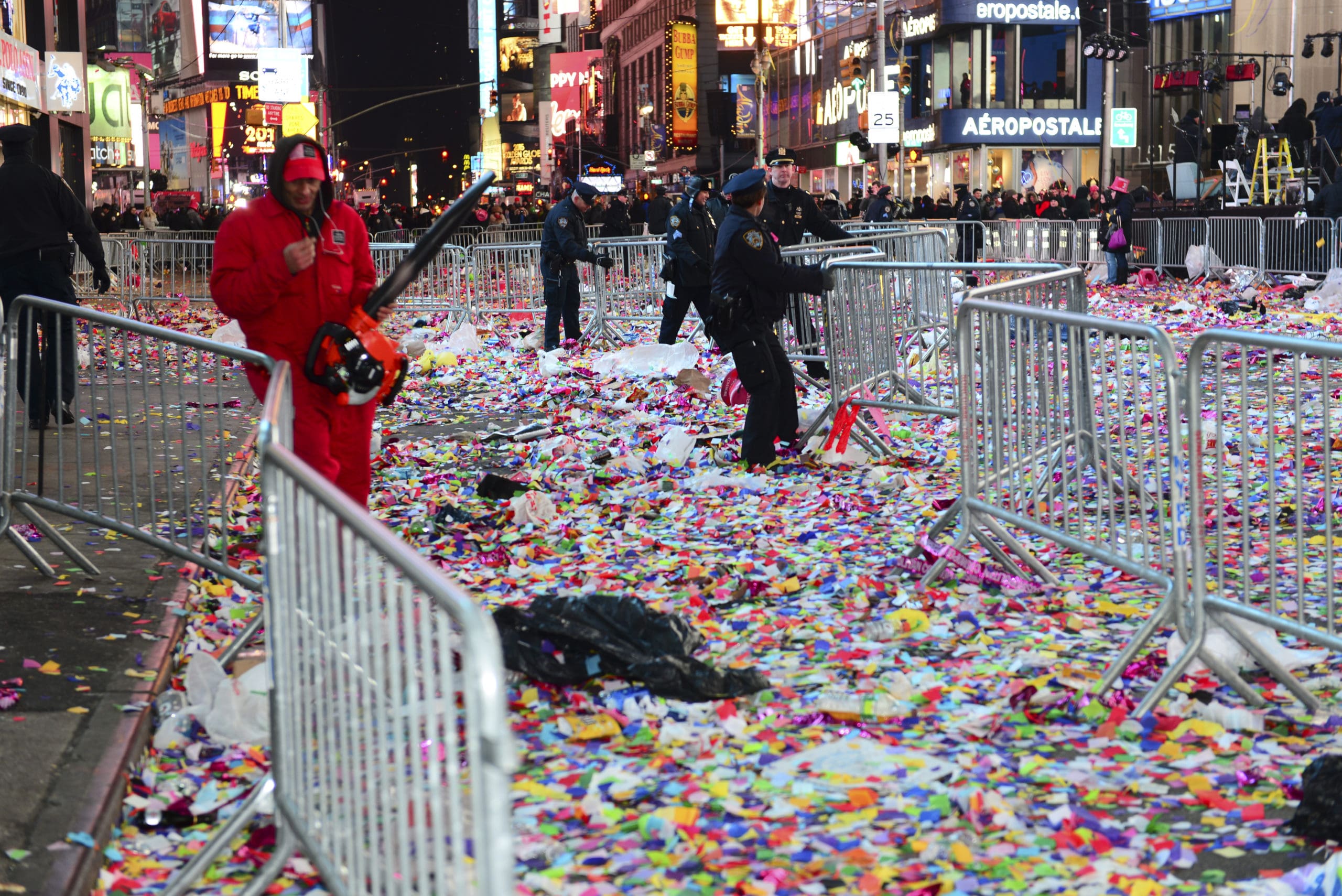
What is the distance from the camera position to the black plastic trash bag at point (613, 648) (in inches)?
201

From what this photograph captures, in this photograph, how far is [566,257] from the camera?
53.8ft

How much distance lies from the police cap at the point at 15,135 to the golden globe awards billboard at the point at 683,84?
77.3 metres

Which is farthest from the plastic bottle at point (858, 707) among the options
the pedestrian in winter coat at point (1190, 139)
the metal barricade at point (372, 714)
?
the pedestrian in winter coat at point (1190, 139)

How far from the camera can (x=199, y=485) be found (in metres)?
6.41

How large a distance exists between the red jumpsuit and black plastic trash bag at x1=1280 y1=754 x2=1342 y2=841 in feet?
11.2

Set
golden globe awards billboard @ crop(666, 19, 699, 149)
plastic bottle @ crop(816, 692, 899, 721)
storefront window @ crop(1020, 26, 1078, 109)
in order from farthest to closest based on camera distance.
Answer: golden globe awards billboard @ crop(666, 19, 699, 149)
storefront window @ crop(1020, 26, 1078, 109)
plastic bottle @ crop(816, 692, 899, 721)

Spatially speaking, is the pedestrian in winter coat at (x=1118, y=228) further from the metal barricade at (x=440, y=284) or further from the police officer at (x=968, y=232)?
the metal barricade at (x=440, y=284)

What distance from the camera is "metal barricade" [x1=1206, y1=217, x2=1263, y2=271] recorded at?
2497 centimetres

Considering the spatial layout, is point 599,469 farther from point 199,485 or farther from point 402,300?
point 402,300

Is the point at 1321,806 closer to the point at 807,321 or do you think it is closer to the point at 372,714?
the point at 372,714

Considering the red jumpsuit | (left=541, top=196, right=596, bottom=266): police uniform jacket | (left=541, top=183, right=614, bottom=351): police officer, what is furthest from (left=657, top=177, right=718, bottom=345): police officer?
the red jumpsuit

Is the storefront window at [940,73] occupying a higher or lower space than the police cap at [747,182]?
higher

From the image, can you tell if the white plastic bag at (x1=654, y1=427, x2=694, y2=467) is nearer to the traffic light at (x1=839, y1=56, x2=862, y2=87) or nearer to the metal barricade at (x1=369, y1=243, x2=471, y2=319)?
the metal barricade at (x1=369, y1=243, x2=471, y2=319)

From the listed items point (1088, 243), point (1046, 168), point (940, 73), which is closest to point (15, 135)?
point (1088, 243)
